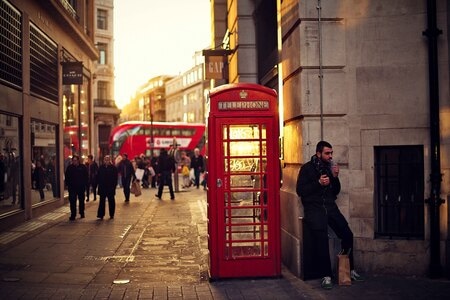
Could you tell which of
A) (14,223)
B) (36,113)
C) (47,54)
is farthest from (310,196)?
(47,54)

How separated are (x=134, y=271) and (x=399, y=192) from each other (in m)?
4.15

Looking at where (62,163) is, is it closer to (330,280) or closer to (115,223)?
(115,223)

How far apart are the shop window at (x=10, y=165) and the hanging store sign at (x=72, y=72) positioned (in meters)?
4.95

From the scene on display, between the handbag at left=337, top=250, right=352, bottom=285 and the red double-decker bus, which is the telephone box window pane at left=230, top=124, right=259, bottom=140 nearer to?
the handbag at left=337, top=250, right=352, bottom=285

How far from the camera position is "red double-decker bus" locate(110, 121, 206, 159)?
42375 millimetres

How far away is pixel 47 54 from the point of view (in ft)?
59.3

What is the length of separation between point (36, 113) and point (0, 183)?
3.74 meters

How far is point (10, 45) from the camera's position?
46.2 ft

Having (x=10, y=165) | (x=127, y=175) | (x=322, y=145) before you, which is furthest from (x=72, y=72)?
(x=322, y=145)

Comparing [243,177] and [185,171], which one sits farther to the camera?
[185,171]

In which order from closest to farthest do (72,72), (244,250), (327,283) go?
(327,283) < (244,250) < (72,72)

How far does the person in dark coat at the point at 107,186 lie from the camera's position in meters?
15.2

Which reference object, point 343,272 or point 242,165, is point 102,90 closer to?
point 242,165

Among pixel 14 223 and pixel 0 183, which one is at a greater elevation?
pixel 0 183
